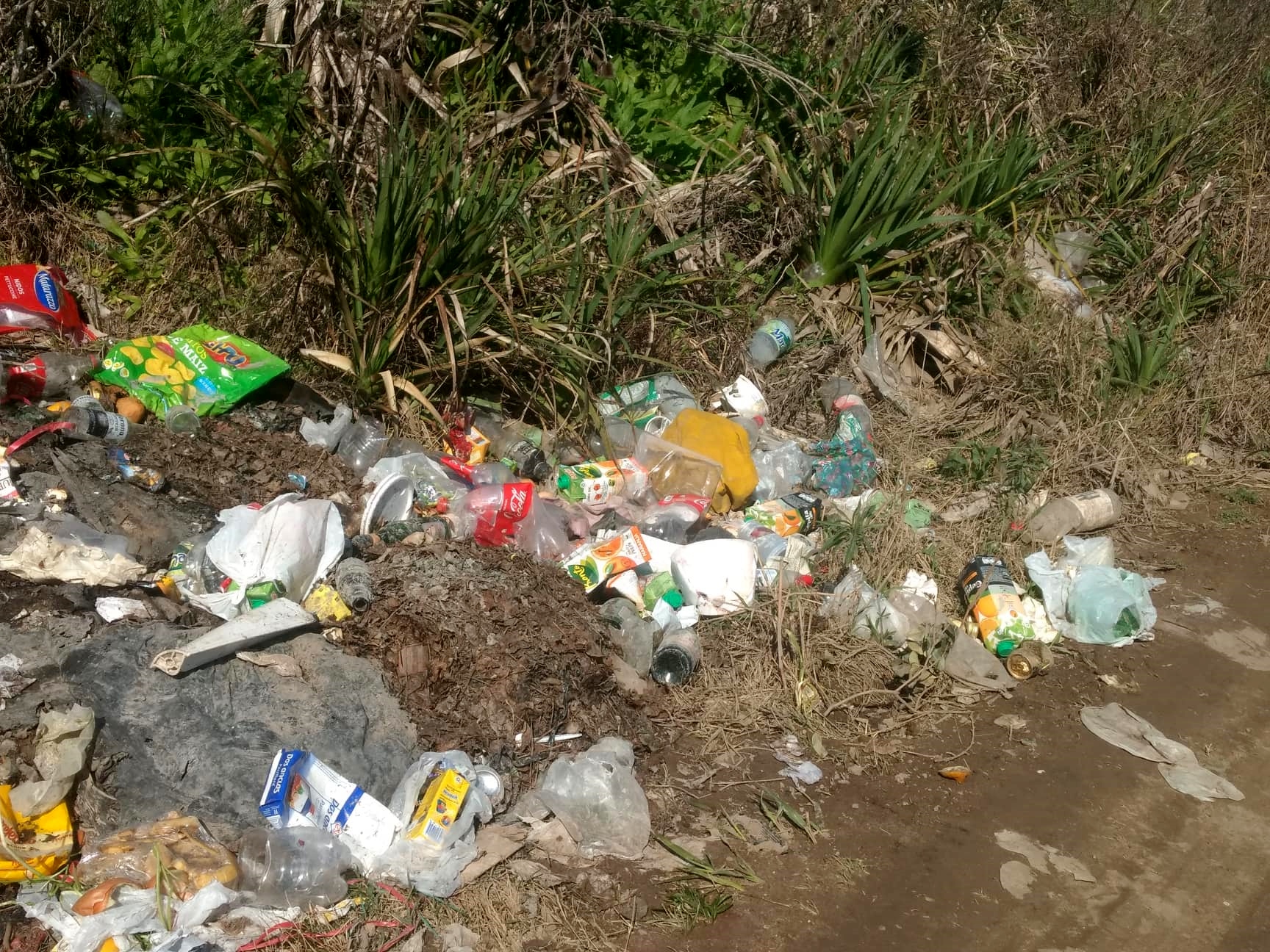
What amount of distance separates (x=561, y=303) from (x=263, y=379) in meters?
1.26

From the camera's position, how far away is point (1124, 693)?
13.0ft

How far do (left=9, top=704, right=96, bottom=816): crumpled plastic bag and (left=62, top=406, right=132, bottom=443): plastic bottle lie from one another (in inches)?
49.7

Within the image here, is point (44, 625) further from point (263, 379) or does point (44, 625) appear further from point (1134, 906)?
point (1134, 906)

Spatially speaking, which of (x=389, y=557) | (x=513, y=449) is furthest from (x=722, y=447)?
(x=389, y=557)

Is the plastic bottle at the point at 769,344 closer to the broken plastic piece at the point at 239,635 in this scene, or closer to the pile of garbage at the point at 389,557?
the pile of garbage at the point at 389,557

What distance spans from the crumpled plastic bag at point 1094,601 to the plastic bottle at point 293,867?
287 centimetres

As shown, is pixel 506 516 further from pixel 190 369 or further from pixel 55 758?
pixel 55 758

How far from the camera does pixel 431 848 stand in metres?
2.80

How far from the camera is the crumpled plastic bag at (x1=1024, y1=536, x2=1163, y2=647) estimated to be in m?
4.21

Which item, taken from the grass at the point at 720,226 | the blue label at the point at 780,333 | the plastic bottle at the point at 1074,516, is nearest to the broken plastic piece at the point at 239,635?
the grass at the point at 720,226

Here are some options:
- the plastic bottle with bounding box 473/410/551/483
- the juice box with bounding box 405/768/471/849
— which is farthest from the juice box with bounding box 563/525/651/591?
the juice box with bounding box 405/768/471/849

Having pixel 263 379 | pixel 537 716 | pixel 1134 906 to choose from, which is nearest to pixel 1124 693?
pixel 1134 906

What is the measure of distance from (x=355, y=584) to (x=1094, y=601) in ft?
9.31

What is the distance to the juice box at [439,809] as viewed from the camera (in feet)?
9.23
